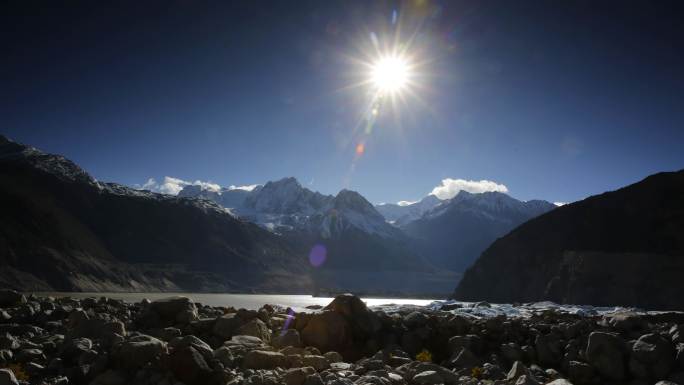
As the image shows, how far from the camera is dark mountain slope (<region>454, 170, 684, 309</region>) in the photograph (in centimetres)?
13825

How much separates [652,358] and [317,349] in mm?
13070

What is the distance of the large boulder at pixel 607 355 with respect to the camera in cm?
1718

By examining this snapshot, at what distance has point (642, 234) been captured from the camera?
161000 mm

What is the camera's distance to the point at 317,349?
20297mm

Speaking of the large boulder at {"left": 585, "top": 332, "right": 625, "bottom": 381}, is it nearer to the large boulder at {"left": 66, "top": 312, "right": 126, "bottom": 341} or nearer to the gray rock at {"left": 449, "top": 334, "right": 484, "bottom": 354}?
the gray rock at {"left": 449, "top": 334, "right": 484, "bottom": 354}

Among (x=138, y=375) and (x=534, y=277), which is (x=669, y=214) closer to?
(x=534, y=277)

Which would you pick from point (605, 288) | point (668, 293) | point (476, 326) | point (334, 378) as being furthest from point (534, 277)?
point (334, 378)

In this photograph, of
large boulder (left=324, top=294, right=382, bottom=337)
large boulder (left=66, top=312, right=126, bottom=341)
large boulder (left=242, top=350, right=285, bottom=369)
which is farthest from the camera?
large boulder (left=324, top=294, right=382, bottom=337)

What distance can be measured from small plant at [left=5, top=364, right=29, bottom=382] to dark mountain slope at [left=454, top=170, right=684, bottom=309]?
155842 mm

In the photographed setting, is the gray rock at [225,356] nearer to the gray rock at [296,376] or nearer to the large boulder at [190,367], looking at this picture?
the large boulder at [190,367]

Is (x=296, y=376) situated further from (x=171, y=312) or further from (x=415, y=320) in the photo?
(x=415, y=320)

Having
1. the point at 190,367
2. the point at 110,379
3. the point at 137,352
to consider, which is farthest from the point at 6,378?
the point at 190,367

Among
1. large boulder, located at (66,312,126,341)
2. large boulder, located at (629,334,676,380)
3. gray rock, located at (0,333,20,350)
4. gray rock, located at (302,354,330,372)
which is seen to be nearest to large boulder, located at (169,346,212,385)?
gray rock, located at (302,354,330,372)

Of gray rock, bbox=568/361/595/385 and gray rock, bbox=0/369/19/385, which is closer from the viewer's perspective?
gray rock, bbox=0/369/19/385
